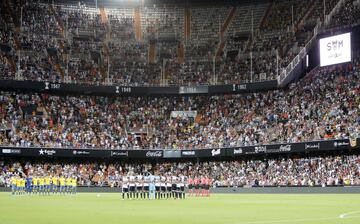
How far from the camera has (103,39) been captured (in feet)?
261

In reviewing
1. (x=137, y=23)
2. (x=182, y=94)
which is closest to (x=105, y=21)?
(x=137, y=23)

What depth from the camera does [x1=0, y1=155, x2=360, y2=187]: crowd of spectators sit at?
55.5 m

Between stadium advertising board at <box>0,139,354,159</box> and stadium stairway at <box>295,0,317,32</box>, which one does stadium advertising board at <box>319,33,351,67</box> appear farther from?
stadium stairway at <box>295,0,317,32</box>

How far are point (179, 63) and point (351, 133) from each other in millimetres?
29863

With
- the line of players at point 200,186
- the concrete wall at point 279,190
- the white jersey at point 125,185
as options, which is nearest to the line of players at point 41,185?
the concrete wall at point 279,190

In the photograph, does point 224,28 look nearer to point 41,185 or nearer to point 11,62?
point 11,62

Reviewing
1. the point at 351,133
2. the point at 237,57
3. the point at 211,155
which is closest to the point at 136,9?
the point at 237,57

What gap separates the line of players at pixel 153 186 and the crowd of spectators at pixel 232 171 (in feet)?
37.8

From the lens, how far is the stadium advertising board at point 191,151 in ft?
190

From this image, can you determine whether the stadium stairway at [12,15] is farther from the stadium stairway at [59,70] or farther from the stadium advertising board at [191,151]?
the stadium advertising board at [191,151]

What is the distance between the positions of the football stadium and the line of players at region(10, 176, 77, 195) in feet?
1.19

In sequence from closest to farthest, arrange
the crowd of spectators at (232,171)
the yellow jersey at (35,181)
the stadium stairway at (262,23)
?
the yellow jersey at (35,181) < the crowd of spectators at (232,171) < the stadium stairway at (262,23)

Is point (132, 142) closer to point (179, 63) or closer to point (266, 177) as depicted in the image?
point (179, 63)

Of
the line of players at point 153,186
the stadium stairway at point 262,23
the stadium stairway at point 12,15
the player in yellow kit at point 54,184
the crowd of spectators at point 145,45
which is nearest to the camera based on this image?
the line of players at point 153,186
